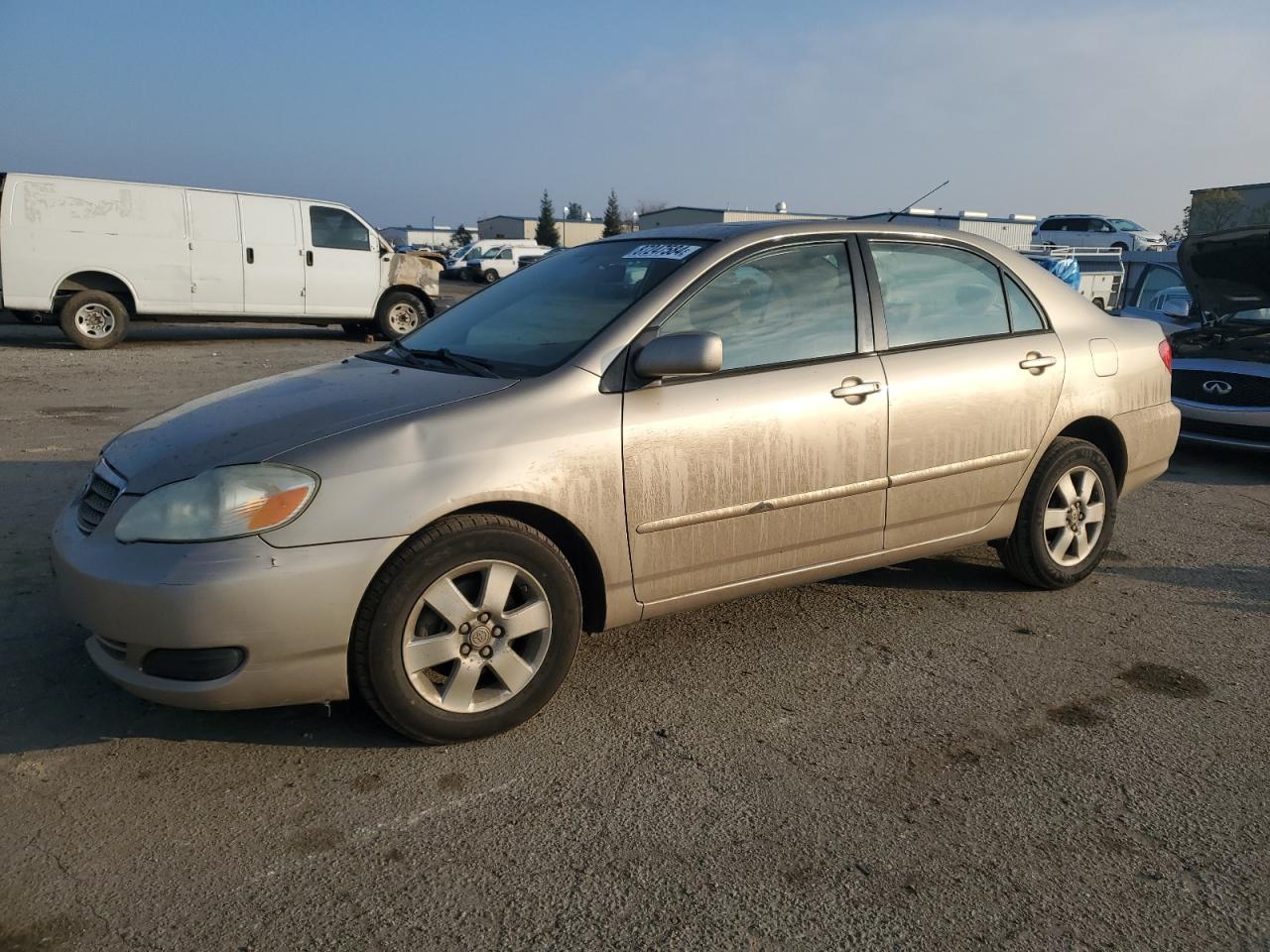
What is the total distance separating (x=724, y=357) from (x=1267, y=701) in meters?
2.20

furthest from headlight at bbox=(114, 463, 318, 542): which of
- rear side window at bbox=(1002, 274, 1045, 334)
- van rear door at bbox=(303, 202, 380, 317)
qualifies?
van rear door at bbox=(303, 202, 380, 317)

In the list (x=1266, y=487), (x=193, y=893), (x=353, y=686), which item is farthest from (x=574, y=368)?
(x=1266, y=487)

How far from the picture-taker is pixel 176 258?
12.9 m

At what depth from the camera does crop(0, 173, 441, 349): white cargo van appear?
39.9 feet

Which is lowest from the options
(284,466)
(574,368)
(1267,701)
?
(1267,701)

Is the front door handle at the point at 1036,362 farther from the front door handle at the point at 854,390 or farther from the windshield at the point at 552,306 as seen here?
the windshield at the point at 552,306

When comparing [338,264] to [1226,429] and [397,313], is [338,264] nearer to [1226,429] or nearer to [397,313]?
[397,313]

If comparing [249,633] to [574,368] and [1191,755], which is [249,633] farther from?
Result: [1191,755]

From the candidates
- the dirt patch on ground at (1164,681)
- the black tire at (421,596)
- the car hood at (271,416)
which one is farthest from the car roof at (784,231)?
the dirt patch on ground at (1164,681)

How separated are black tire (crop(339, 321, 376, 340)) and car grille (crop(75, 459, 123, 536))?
478 inches

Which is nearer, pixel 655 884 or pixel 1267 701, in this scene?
pixel 655 884

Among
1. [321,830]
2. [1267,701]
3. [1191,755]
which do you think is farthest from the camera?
[1267,701]

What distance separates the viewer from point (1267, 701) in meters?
3.40

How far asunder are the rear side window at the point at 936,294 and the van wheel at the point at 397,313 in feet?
38.1
